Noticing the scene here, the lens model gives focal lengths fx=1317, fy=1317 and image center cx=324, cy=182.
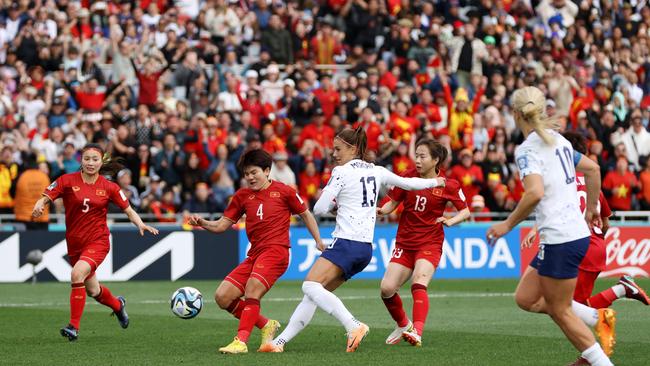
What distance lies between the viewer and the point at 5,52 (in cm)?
2748

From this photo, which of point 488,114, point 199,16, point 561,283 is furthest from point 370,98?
point 561,283

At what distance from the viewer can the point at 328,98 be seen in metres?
27.3

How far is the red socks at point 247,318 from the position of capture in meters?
12.2

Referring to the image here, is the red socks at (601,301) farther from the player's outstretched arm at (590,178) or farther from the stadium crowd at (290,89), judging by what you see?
the stadium crowd at (290,89)

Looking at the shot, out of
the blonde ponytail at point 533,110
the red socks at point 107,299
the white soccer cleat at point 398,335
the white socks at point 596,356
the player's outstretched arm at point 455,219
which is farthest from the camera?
the red socks at point 107,299

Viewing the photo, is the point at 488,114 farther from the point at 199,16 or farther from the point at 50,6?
the point at 50,6

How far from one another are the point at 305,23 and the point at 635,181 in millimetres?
8545

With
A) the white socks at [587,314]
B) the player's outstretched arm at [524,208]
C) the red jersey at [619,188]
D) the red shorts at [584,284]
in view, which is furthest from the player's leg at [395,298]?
the red jersey at [619,188]

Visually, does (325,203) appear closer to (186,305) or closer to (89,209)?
(186,305)

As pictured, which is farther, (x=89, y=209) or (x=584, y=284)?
(x=89, y=209)

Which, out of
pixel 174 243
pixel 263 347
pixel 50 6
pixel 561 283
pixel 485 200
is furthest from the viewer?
pixel 50 6

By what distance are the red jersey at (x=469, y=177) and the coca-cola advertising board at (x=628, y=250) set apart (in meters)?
1.22

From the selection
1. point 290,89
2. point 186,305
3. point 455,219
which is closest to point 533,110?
point 455,219

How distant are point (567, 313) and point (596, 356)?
0.38 m
